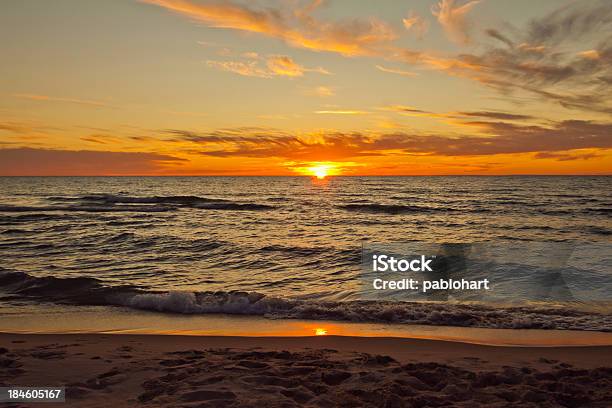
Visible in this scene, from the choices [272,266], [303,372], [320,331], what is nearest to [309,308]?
[320,331]

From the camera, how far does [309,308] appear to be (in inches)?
421

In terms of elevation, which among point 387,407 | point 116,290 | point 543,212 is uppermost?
point 543,212

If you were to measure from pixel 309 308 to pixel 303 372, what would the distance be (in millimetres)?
4504

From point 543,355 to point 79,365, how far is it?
701cm

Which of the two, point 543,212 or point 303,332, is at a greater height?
point 543,212

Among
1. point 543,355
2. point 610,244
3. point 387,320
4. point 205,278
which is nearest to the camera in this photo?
point 543,355

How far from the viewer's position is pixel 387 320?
9.91 m

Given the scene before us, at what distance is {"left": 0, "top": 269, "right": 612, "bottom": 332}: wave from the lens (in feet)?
31.7

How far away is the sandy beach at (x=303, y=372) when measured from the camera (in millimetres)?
5238

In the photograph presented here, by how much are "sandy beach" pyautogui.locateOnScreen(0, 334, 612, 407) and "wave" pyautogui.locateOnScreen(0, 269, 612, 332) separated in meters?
1.77

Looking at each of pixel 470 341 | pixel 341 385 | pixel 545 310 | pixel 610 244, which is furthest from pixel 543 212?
pixel 341 385

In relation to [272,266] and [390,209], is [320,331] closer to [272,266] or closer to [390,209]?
[272,266]

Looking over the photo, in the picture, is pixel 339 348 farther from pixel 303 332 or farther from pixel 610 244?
pixel 610 244
